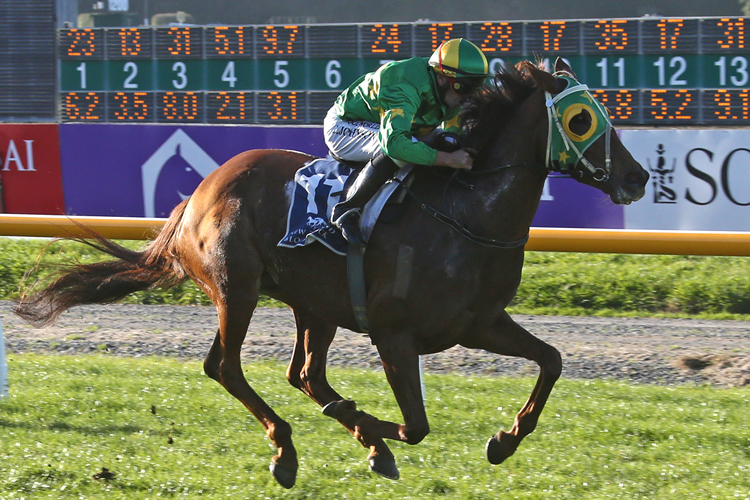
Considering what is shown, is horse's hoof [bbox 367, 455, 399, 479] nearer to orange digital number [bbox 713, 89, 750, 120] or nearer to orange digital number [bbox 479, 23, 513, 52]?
orange digital number [bbox 479, 23, 513, 52]

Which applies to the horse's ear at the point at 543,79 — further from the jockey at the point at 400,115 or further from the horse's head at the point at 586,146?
the jockey at the point at 400,115

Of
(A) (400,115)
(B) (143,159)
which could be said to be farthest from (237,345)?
(B) (143,159)

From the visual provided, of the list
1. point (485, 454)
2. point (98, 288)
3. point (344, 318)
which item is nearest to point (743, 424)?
point (485, 454)

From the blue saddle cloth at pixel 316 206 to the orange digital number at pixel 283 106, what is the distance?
22.7 feet

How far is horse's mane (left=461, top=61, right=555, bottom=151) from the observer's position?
13.1 feet

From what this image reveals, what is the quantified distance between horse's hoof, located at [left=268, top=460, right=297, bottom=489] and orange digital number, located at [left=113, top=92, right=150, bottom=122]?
804 cm

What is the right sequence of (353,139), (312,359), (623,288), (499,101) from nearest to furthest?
→ (499,101), (353,139), (312,359), (623,288)

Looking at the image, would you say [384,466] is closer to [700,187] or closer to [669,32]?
[700,187]

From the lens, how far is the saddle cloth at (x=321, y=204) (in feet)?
13.2

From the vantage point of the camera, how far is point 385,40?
430 inches

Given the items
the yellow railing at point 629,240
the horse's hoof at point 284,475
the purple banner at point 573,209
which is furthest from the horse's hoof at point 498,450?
the purple banner at point 573,209

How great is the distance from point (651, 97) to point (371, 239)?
7115 millimetres

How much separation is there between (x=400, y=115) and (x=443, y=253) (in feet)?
1.88

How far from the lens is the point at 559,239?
6723 millimetres
